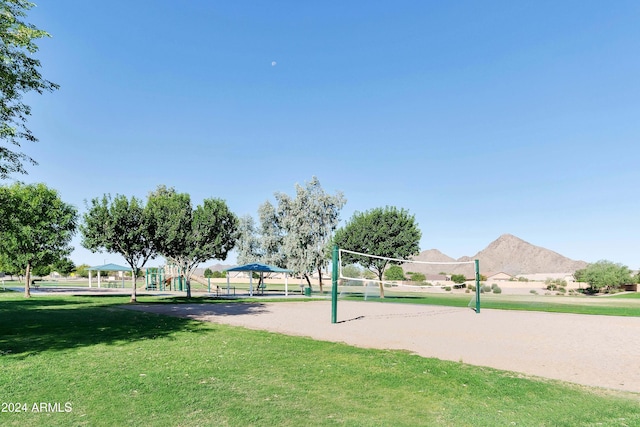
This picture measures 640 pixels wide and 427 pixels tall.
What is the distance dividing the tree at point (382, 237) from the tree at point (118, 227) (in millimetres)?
16581

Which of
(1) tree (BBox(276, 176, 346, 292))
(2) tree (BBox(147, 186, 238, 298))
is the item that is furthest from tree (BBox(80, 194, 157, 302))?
(1) tree (BBox(276, 176, 346, 292))

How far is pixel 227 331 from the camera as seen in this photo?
1196cm

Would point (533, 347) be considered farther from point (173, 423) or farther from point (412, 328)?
A: point (173, 423)

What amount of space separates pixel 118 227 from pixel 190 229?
522cm

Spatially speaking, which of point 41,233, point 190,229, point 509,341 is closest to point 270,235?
point 190,229

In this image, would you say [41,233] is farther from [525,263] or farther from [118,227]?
[525,263]

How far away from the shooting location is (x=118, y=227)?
2547 centimetres

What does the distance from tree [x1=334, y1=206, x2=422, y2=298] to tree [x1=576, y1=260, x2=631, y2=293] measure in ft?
167

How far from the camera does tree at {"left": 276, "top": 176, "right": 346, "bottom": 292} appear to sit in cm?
3962

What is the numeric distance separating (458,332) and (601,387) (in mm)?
6538

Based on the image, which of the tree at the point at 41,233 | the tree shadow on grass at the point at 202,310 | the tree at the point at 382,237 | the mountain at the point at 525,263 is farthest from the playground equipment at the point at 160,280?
the mountain at the point at 525,263

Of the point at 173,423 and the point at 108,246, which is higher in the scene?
the point at 108,246

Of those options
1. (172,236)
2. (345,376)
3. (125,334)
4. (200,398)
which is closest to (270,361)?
(345,376)

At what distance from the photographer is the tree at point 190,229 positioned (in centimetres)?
2711
